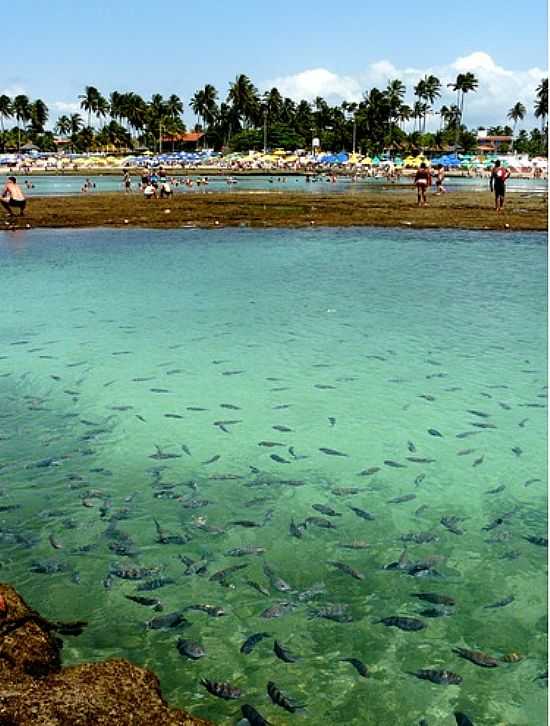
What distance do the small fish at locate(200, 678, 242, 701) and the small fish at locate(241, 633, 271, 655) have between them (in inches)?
15.8

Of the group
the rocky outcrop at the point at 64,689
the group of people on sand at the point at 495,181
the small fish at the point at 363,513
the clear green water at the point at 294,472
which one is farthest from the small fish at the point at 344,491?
the group of people on sand at the point at 495,181

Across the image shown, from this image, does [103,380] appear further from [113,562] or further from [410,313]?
[410,313]

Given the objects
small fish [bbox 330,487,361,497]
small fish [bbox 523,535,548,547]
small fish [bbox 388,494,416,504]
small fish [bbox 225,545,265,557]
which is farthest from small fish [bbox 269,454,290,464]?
small fish [bbox 523,535,548,547]

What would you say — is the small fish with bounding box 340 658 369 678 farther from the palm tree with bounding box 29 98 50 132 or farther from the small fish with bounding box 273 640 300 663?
the palm tree with bounding box 29 98 50 132

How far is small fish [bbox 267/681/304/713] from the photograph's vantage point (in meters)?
4.81

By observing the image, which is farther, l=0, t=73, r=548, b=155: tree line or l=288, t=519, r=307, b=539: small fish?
l=0, t=73, r=548, b=155: tree line

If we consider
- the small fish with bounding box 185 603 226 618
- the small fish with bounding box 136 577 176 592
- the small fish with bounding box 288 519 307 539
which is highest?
the small fish with bounding box 288 519 307 539

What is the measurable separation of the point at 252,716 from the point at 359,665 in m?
0.97

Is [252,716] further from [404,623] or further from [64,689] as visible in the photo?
[404,623]

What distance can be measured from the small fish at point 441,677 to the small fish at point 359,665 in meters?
0.36

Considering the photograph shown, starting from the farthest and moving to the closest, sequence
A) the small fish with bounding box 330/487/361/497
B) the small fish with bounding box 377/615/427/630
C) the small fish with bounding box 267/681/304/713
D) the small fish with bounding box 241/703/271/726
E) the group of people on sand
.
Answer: the group of people on sand < the small fish with bounding box 330/487/361/497 < the small fish with bounding box 377/615/427/630 < the small fish with bounding box 267/681/304/713 < the small fish with bounding box 241/703/271/726

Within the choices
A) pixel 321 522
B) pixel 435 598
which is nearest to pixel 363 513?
pixel 321 522

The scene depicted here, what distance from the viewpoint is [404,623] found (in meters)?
5.63

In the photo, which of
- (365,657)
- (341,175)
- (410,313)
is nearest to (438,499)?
(365,657)
